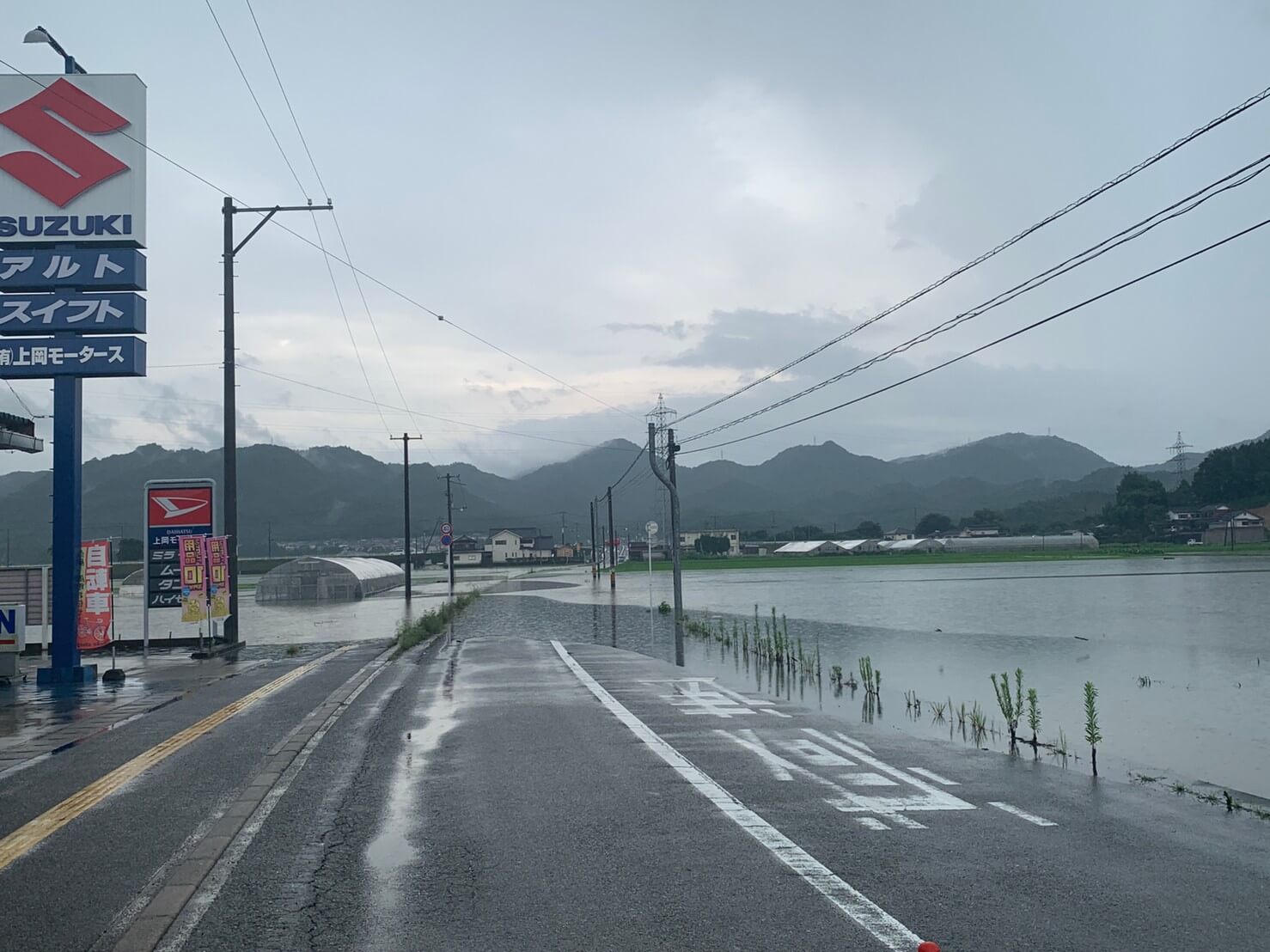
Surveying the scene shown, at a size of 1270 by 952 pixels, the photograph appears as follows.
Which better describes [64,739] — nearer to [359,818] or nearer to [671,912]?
[359,818]

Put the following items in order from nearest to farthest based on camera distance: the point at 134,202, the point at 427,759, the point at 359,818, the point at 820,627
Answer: the point at 359,818
the point at 427,759
the point at 134,202
the point at 820,627

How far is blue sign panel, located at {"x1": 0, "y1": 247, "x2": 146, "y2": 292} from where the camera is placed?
55.4 feet

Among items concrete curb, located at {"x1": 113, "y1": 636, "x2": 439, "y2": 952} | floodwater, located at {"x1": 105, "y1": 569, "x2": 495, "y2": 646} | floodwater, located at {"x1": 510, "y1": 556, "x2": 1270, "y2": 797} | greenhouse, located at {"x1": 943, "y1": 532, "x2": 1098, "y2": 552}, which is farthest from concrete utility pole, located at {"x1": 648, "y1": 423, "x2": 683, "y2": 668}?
greenhouse, located at {"x1": 943, "y1": 532, "x2": 1098, "y2": 552}

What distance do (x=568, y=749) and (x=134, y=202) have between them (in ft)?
44.0

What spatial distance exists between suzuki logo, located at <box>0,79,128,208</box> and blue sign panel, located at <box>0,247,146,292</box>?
→ 94 centimetres

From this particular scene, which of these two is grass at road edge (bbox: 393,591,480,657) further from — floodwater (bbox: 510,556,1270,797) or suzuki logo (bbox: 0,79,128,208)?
suzuki logo (bbox: 0,79,128,208)

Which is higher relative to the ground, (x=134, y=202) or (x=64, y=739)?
(x=134, y=202)

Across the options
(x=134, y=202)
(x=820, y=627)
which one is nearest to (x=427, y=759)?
(x=134, y=202)

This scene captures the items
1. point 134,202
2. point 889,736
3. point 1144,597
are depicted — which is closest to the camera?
point 889,736

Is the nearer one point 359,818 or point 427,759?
point 359,818

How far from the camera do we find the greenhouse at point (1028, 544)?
115875 mm

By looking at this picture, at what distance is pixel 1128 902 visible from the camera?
5.39 m

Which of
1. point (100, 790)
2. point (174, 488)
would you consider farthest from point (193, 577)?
point (100, 790)

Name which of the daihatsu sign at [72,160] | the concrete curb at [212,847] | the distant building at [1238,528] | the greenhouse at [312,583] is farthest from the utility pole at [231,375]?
the distant building at [1238,528]
